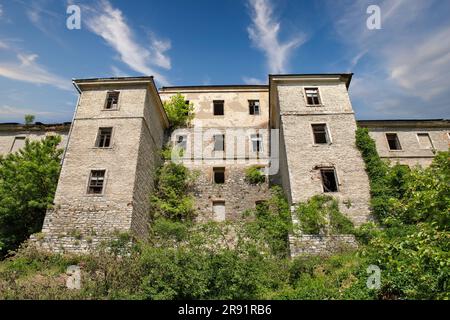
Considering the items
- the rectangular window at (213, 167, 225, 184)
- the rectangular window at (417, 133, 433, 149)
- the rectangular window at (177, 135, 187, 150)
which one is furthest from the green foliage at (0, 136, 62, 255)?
the rectangular window at (417, 133, 433, 149)

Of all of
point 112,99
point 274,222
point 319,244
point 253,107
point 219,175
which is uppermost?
point 253,107

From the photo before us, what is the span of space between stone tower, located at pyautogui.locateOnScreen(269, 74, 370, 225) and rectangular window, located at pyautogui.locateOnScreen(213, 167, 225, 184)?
13.8 feet

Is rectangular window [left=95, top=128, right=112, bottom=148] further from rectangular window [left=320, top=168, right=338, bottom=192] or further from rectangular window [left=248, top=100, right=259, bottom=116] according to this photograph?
rectangular window [left=320, top=168, right=338, bottom=192]

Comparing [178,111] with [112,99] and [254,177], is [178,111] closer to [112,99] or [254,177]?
[112,99]

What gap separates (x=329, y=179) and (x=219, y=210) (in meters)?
7.59

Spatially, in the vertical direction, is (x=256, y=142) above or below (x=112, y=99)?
below

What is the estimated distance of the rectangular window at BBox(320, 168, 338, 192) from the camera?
53.2 ft

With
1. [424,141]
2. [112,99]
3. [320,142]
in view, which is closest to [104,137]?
[112,99]

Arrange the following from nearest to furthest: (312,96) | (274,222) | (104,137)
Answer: (274,222), (104,137), (312,96)

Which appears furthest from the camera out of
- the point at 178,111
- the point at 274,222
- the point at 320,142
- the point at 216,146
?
the point at 178,111

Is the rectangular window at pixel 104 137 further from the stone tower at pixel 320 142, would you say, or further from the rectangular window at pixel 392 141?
the rectangular window at pixel 392 141

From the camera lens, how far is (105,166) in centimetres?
1564
